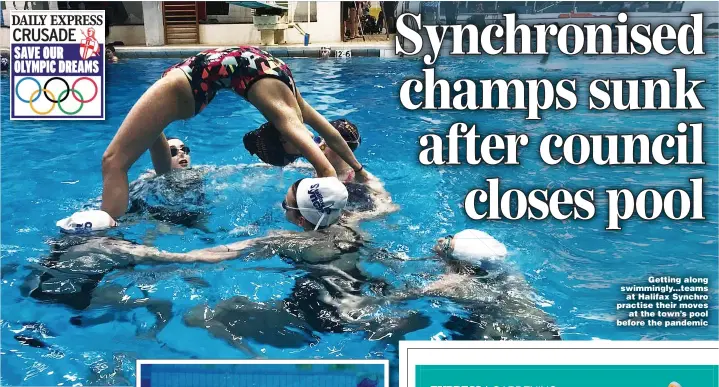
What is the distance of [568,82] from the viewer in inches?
150

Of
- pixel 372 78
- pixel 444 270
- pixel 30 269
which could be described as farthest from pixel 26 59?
pixel 444 270

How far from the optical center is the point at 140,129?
3871mm

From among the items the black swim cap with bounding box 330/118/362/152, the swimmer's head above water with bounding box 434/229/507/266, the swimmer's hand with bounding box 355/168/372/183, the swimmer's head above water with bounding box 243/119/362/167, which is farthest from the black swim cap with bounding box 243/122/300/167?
the swimmer's head above water with bounding box 434/229/507/266

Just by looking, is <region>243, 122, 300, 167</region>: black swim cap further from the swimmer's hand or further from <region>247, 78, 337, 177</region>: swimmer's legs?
the swimmer's hand

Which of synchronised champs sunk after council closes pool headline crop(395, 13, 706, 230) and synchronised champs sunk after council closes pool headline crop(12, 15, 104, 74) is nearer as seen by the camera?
synchronised champs sunk after council closes pool headline crop(395, 13, 706, 230)

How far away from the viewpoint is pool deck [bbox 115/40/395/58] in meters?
3.98

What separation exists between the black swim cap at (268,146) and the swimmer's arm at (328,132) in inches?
9.1

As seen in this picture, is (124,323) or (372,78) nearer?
(124,323)

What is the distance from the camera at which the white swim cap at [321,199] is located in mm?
3684

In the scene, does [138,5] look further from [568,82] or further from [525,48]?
[568,82]

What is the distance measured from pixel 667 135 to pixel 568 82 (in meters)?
0.68

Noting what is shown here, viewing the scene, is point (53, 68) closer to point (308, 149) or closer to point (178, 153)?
point (178, 153)

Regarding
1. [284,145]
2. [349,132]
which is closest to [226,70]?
[284,145]

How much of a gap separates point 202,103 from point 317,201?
3.24 feet
